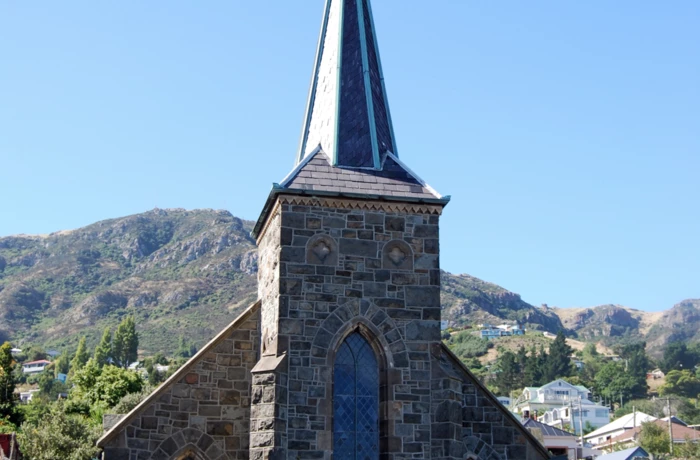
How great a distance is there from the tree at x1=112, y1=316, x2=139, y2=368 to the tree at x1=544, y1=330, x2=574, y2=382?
64954mm

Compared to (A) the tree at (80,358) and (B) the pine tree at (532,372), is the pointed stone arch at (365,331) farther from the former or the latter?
(B) the pine tree at (532,372)

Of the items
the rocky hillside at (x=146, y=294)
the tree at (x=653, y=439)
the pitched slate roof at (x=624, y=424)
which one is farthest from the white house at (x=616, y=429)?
the rocky hillside at (x=146, y=294)

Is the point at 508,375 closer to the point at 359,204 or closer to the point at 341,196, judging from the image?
the point at 359,204

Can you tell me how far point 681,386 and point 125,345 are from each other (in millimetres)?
94682

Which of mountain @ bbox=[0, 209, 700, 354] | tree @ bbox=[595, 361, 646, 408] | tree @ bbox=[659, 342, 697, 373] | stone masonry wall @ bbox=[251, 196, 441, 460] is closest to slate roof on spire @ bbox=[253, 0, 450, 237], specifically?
stone masonry wall @ bbox=[251, 196, 441, 460]

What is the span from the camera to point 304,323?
18.9 m

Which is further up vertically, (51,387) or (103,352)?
(103,352)

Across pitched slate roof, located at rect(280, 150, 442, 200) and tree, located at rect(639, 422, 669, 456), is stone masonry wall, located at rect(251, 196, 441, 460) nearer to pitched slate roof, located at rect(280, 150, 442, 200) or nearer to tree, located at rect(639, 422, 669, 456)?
pitched slate roof, located at rect(280, 150, 442, 200)

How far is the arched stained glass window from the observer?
733 inches

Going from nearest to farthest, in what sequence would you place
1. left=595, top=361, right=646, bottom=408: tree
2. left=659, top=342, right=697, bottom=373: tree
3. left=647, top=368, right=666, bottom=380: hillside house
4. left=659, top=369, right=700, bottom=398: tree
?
left=659, top=369, right=700, bottom=398: tree, left=595, top=361, right=646, bottom=408: tree, left=647, top=368, right=666, bottom=380: hillside house, left=659, top=342, right=697, bottom=373: tree

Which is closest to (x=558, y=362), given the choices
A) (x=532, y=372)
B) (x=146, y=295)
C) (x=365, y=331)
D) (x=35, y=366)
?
(x=532, y=372)

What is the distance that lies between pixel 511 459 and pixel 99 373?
5915cm

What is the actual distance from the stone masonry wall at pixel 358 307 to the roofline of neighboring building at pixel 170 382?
133 centimetres

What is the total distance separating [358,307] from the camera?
756 inches
